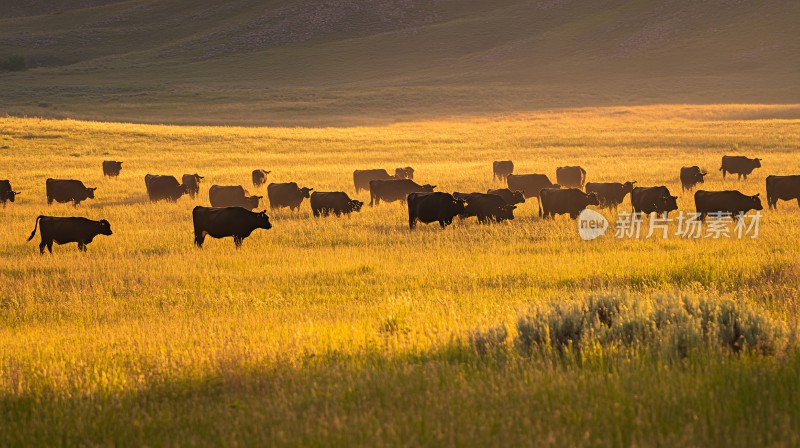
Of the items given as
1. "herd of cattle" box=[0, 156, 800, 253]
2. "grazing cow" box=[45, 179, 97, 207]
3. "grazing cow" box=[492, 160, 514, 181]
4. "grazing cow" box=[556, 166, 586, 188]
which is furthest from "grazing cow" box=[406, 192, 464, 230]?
"grazing cow" box=[492, 160, 514, 181]

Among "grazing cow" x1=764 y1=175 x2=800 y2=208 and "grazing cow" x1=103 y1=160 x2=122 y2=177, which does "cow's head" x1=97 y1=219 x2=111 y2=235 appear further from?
"grazing cow" x1=103 y1=160 x2=122 y2=177

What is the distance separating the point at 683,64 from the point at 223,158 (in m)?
97.8

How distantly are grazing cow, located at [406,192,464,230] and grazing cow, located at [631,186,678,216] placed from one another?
4.89 metres

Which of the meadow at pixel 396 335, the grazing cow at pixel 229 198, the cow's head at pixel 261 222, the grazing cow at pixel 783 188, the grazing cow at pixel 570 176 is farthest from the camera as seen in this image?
the grazing cow at pixel 570 176

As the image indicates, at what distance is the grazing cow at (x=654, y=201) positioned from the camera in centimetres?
2227

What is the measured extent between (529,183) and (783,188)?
841 cm

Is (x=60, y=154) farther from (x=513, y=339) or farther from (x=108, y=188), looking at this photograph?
(x=513, y=339)

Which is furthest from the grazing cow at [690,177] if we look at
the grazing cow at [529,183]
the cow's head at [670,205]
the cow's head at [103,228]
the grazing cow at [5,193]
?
the grazing cow at [5,193]

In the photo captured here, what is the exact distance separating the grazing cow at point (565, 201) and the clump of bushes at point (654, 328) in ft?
45.6

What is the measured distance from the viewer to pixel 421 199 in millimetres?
21141

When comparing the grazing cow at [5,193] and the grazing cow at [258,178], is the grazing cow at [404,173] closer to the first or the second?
the grazing cow at [258,178]

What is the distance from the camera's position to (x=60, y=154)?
4678 cm

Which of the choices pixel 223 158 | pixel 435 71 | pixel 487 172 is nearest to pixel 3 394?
pixel 487 172

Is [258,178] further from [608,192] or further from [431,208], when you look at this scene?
[431,208]
